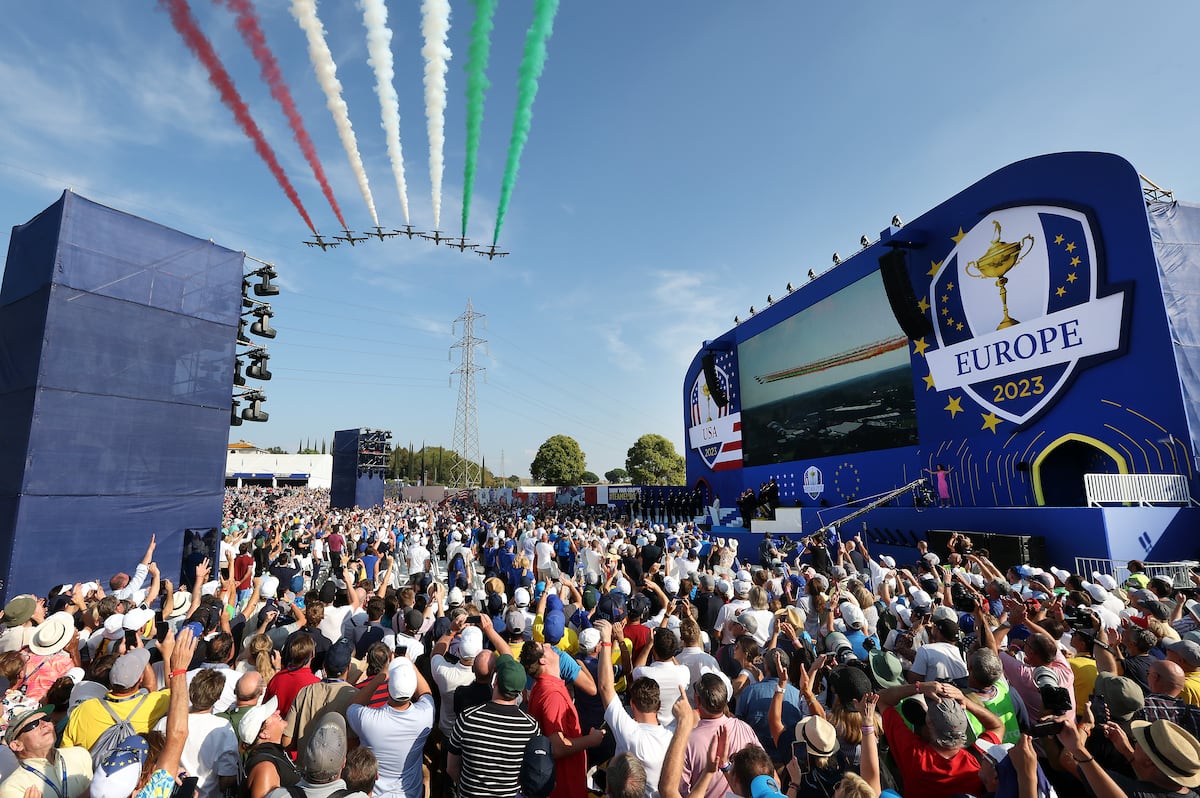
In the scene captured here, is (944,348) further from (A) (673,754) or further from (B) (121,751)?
(B) (121,751)

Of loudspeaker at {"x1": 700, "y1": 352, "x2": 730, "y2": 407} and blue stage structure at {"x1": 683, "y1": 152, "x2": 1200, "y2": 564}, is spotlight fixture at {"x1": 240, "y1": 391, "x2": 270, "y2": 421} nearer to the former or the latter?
blue stage structure at {"x1": 683, "y1": 152, "x2": 1200, "y2": 564}

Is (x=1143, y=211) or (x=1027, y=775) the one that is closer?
(x=1027, y=775)

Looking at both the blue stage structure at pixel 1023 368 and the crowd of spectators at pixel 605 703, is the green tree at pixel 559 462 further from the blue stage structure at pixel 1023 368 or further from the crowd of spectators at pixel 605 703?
the crowd of spectators at pixel 605 703

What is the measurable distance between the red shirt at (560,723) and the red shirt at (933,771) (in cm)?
166

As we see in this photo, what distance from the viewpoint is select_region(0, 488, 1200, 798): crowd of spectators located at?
246 centimetres

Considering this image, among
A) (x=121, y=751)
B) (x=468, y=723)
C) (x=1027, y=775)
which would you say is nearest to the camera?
(x=1027, y=775)

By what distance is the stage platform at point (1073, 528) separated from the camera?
11.1 metres

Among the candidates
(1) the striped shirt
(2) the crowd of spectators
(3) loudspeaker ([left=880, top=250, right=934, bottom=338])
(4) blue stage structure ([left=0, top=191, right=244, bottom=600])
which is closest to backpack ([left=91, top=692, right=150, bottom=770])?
(2) the crowd of spectators

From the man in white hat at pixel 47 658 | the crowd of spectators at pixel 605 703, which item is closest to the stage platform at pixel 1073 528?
the crowd of spectators at pixel 605 703

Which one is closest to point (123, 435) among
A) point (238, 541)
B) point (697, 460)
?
point (238, 541)

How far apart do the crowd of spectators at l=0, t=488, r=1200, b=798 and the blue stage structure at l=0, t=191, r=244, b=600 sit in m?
6.91

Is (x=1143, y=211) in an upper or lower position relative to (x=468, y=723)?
upper

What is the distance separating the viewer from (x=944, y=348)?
1669 centimetres

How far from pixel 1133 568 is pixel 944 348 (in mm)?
9466
